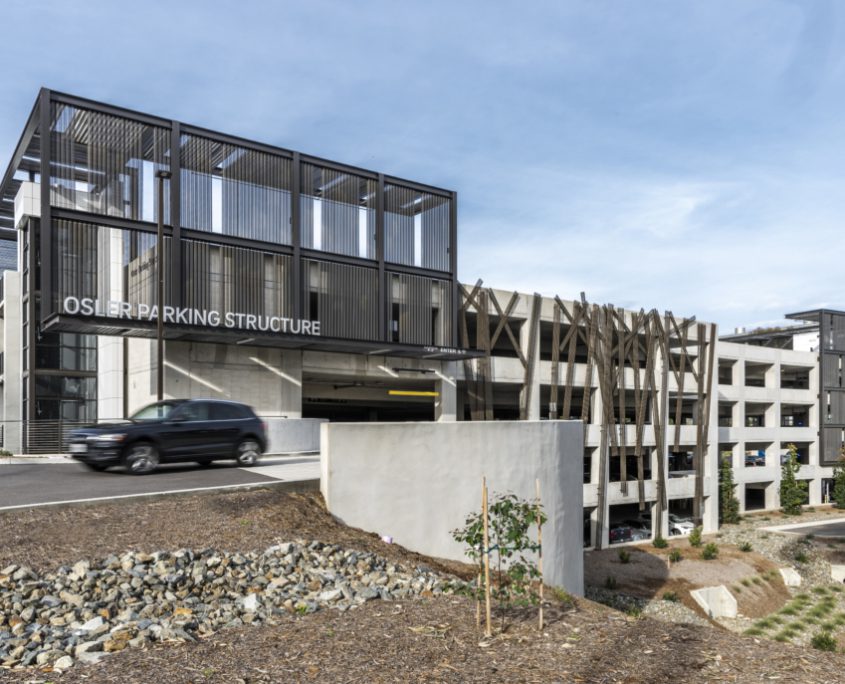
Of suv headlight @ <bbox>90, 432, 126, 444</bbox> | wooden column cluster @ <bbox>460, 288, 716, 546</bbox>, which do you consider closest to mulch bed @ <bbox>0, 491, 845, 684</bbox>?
suv headlight @ <bbox>90, 432, 126, 444</bbox>

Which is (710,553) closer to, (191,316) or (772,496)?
(772,496)

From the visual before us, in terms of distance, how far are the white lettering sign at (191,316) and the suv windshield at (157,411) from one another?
33.1 feet

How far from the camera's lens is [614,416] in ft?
162

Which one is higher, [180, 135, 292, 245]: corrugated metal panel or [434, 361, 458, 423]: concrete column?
[180, 135, 292, 245]: corrugated metal panel

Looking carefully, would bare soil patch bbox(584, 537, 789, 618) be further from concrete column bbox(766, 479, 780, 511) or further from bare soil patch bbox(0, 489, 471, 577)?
concrete column bbox(766, 479, 780, 511)

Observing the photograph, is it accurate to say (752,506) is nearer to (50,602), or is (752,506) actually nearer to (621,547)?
(621,547)

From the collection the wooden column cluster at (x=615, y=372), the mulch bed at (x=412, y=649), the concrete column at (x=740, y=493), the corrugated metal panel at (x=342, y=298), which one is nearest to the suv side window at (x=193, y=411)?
the mulch bed at (x=412, y=649)

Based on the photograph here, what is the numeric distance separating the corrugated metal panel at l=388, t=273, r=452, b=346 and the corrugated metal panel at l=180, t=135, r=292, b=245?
22.3ft

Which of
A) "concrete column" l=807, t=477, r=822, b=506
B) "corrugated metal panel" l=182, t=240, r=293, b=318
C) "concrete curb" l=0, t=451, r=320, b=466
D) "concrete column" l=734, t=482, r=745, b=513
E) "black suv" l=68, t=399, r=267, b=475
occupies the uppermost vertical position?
"corrugated metal panel" l=182, t=240, r=293, b=318

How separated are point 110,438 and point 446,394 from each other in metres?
24.8

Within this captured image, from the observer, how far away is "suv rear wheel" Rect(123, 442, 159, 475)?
60.3ft

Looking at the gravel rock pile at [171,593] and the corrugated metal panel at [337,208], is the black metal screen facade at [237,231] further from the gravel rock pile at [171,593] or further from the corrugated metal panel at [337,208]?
the gravel rock pile at [171,593]

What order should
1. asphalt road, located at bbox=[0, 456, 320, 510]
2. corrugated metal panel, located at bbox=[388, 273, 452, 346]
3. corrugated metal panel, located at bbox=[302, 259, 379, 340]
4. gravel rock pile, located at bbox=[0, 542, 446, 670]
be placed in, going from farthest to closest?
corrugated metal panel, located at bbox=[388, 273, 452, 346], corrugated metal panel, located at bbox=[302, 259, 379, 340], asphalt road, located at bbox=[0, 456, 320, 510], gravel rock pile, located at bbox=[0, 542, 446, 670]

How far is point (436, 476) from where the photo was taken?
53.9ft
